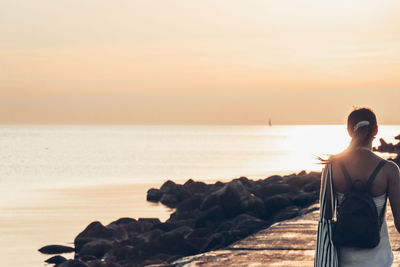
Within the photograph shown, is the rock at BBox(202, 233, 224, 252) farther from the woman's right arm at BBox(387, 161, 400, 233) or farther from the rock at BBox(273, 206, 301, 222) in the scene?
the woman's right arm at BBox(387, 161, 400, 233)

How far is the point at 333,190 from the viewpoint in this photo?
4.11 meters

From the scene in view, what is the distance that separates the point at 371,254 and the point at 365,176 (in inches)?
17.3

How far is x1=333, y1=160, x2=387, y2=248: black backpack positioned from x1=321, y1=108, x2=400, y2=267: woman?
0.08 feet

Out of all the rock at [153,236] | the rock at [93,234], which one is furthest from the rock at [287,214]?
the rock at [93,234]

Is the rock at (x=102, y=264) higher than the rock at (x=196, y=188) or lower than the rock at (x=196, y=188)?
lower

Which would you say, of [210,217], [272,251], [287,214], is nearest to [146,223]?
[210,217]

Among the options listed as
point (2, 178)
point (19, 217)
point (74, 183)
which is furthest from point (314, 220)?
point (2, 178)

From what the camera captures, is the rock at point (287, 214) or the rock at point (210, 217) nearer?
the rock at point (287, 214)

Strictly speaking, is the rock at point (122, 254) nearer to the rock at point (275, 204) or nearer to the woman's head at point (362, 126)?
the rock at point (275, 204)

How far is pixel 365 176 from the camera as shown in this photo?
4.02m

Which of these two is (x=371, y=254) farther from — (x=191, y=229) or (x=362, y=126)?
(x=191, y=229)

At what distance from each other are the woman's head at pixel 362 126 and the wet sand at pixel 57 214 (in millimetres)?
12087

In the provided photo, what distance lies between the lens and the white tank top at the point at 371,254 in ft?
13.2

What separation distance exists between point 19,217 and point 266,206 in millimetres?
9328
